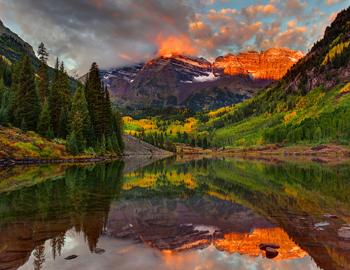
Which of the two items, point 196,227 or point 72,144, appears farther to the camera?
point 72,144

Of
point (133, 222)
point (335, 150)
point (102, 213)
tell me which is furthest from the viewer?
point (335, 150)

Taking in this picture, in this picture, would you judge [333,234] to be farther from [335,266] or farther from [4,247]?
[4,247]

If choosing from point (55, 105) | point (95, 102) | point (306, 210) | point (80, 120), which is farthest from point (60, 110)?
point (306, 210)

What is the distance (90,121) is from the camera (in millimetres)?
114938

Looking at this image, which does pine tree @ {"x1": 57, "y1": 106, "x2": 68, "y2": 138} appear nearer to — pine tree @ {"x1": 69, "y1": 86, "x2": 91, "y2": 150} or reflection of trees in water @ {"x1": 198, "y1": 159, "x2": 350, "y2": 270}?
pine tree @ {"x1": 69, "y1": 86, "x2": 91, "y2": 150}

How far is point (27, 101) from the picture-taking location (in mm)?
102938

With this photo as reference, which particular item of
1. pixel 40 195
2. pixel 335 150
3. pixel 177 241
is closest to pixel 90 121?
pixel 40 195

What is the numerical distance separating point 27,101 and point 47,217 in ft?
289

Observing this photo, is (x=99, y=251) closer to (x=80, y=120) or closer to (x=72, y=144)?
(x=72, y=144)

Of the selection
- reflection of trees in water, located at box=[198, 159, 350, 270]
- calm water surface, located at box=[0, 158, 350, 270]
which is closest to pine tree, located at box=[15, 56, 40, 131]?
calm water surface, located at box=[0, 158, 350, 270]

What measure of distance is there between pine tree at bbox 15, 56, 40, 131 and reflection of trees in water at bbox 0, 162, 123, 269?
69940mm

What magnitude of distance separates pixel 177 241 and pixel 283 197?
19.6m

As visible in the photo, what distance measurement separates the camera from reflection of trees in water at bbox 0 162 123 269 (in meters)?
16.8

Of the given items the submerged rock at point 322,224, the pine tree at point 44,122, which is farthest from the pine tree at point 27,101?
the submerged rock at point 322,224
